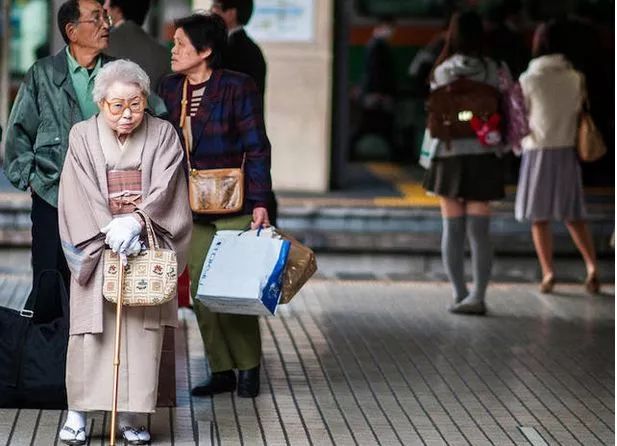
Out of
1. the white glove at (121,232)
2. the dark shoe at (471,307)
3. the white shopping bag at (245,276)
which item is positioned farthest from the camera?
the dark shoe at (471,307)

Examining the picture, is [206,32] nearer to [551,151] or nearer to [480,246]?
[480,246]

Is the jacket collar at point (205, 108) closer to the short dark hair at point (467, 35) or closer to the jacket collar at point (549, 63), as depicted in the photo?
the short dark hair at point (467, 35)

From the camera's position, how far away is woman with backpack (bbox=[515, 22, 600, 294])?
1148cm

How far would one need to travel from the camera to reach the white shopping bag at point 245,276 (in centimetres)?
732

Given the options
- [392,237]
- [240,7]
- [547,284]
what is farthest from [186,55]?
[392,237]

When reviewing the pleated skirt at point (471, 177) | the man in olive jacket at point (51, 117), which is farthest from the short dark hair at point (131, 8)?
the pleated skirt at point (471, 177)

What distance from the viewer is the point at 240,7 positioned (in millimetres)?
9008

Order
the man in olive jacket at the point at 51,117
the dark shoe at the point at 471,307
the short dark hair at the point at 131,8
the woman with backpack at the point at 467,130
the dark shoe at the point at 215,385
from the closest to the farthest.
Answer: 1. the man in olive jacket at the point at 51,117
2. the dark shoe at the point at 215,385
3. the short dark hair at the point at 131,8
4. the woman with backpack at the point at 467,130
5. the dark shoe at the point at 471,307

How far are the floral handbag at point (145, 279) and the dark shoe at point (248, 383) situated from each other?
4.84 ft

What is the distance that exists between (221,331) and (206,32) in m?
1.42

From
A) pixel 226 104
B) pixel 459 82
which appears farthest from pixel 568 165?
pixel 226 104

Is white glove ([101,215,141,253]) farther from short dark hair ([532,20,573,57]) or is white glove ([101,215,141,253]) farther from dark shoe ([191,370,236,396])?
short dark hair ([532,20,573,57])

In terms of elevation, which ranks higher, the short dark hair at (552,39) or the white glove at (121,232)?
the short dark hair at (552,39)

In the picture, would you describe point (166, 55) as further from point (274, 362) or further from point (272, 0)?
point (272, 0)
